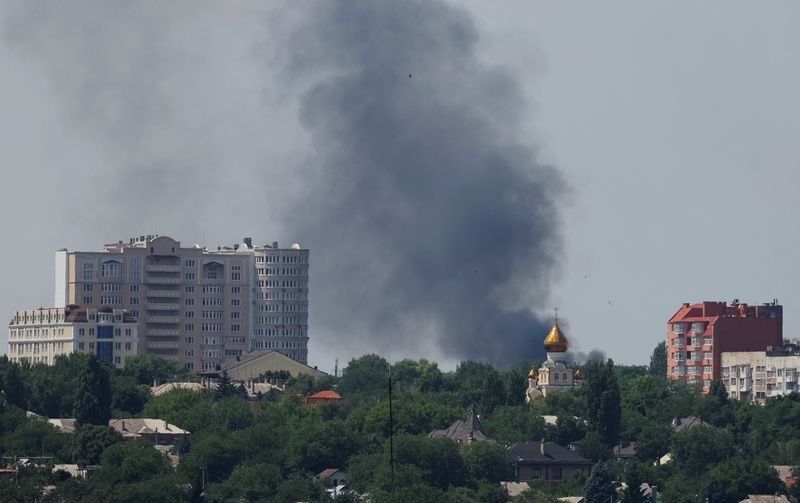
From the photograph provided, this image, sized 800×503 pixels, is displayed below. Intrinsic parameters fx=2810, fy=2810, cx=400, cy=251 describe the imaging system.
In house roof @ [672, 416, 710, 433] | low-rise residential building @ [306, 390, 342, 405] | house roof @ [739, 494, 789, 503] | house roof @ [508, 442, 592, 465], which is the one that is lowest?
house roof @ [739, 494, 789, 503]

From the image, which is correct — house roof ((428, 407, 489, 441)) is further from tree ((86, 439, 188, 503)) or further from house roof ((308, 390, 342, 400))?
Answer: house roof ((308, 390, 342, 400))

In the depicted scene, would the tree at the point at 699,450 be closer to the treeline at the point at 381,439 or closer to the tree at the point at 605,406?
the treeline at the point at 381,439

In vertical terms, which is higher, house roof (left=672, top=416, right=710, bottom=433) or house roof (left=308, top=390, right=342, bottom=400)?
house roof (left=308, top=390, right=342, bottom=400)

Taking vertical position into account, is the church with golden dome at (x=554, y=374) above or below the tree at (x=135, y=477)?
above

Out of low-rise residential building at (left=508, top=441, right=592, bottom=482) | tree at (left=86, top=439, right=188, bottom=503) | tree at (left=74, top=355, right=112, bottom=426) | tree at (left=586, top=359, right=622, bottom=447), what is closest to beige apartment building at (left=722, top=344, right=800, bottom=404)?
tree at (left=586, top=359, right=622, bottom=447)

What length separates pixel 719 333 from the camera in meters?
195

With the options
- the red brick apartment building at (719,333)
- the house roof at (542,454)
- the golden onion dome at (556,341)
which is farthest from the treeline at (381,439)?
the red brick apartment building at (719,333)

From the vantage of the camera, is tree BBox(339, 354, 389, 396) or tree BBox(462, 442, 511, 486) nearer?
tree BBox(462, 442, 511, 486)

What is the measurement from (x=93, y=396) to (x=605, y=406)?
89.5 feet

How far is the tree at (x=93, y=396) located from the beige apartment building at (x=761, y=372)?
4846cm

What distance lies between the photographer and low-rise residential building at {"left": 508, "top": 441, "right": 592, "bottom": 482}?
13588 cm

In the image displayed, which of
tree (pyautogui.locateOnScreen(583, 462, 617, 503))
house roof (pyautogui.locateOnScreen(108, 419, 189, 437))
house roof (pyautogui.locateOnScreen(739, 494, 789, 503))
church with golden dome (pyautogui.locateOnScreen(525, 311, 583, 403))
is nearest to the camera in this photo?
house roof (pyautogui.locateOnScreen(739, 494, 789, 503))

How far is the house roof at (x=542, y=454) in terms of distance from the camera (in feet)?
450

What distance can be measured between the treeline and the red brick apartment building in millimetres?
13831
